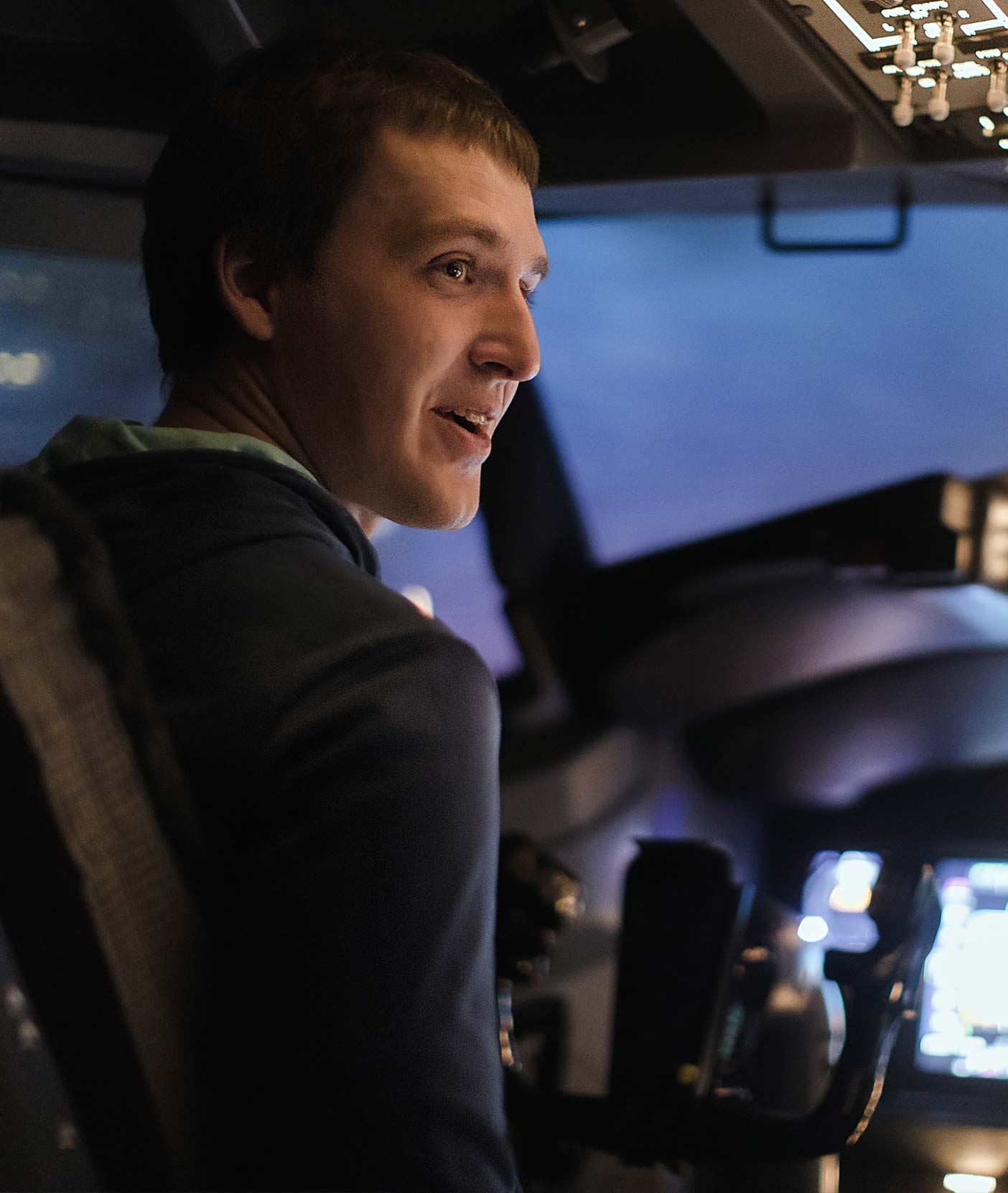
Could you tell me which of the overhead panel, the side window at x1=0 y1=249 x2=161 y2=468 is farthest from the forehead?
the side window at x1=0 y1=249 x2=161 y2=468

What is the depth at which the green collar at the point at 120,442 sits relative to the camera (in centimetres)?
57

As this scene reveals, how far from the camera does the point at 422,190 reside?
635 mm

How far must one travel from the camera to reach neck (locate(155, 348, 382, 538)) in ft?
2.21

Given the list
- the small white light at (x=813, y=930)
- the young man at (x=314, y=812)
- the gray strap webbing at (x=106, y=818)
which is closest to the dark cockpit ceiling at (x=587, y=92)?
the small white light at (x=813, y=930)

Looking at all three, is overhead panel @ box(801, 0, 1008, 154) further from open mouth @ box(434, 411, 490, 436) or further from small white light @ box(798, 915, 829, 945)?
Result: small white light @ box(798, 915, 829, 945)

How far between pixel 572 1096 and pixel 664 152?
1535 millimetres

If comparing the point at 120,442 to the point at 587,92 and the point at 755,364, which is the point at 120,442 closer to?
the point at 587,92

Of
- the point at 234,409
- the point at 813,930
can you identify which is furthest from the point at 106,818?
the point at 813,930

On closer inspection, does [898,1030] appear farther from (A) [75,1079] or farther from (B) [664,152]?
(A) [75,1079]

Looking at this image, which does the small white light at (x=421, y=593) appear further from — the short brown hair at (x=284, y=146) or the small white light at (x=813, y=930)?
the short brown hair at (x=284, y=146)

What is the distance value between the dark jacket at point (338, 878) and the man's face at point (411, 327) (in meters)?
0.23

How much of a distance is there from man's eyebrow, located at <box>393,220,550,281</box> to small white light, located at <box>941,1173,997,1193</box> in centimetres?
186

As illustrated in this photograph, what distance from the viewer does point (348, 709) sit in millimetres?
409

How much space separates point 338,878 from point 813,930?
1.87 meters
